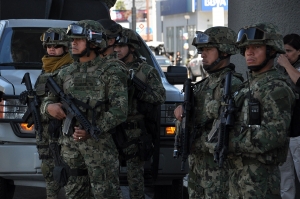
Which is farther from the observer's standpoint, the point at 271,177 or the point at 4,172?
the point at 4,172

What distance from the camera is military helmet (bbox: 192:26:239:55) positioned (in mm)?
5852

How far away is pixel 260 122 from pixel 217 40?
1.23 meters

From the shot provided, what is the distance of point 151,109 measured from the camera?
22.7ft

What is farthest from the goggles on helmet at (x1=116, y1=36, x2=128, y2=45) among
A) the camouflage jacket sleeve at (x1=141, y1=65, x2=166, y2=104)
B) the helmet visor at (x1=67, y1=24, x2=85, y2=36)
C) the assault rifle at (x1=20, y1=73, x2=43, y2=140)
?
the helmet visor at (x1=67, y1=24, x2=85, y2=36)

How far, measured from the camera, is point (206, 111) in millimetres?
5434

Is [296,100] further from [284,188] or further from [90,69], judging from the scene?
[284,188]

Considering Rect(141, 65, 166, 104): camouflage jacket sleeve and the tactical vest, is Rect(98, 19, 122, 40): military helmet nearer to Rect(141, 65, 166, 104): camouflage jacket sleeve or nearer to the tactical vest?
Rect(141, 65, 166, 104): camouflage jacket sleeve

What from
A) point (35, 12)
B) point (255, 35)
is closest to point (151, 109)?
point (255, 35)

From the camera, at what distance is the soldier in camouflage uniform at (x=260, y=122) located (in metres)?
4.74

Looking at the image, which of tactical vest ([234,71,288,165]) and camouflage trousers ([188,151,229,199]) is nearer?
tactical vest ([234,71,288,165])

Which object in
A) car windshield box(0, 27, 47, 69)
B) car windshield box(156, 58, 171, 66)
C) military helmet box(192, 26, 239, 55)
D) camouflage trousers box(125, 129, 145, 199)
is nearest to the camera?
military helmet box(192, 26, 239, 55)

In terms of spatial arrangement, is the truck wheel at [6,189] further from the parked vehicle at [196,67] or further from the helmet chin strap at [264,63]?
the parked vehicle at [196,67]

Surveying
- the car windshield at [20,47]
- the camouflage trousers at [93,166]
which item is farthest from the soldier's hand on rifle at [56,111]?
the car windshield at [20,47]

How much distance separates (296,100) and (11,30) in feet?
15.2
